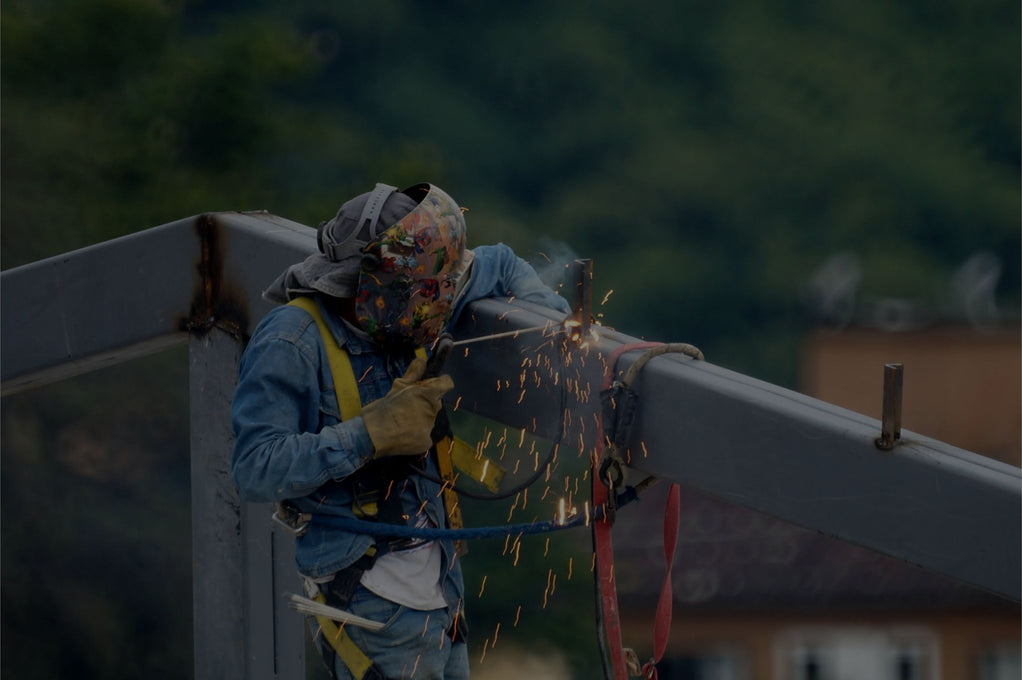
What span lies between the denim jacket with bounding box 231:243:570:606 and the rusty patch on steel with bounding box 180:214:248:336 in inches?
27.8

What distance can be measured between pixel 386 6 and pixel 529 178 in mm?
6471

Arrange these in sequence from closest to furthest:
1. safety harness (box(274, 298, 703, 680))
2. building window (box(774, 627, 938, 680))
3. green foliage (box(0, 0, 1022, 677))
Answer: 1. safety harness (box(274, 298, 703, 680))
2. building window (box(774, 627, 938, 680))
3. green foliage (box(0, 0, 1022, 677))

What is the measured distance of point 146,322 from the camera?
12.2ft

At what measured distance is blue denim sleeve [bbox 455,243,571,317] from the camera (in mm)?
3146

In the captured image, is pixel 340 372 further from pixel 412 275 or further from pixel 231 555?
pixel 231 555

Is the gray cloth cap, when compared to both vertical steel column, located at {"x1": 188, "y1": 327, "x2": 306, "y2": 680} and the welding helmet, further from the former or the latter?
vertical steel column, located at {"x1": 188, "y1": 327, "x2": 306, "y2": 680}

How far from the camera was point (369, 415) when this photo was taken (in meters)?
2.86

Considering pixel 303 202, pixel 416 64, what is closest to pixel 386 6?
pixel 416 64

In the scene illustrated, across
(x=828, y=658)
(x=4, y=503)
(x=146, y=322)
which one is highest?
(x=146, y=322)

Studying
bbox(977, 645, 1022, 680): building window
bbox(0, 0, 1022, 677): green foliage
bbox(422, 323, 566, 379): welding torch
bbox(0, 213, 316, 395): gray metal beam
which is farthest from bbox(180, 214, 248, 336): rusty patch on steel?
bbox(0, 0, 1022, 677): green foliage

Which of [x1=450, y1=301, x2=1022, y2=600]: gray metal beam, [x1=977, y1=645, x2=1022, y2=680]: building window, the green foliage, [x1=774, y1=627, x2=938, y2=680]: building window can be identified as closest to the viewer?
[x1=450, y1=301, x2=1022, y2=600]: gray metal beam

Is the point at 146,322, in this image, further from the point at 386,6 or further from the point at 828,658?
the point at 386,6

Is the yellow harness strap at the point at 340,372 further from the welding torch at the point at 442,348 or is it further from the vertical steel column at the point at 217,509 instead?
the vertical steel column at the point at 217,509

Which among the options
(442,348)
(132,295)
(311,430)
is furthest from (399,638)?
(132,295)
